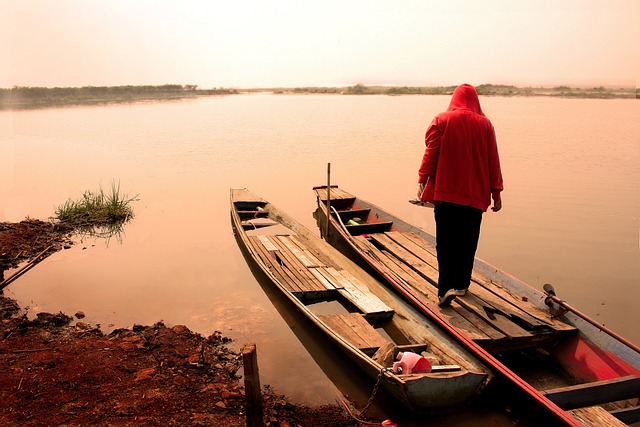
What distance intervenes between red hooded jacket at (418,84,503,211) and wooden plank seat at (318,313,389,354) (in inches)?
57.3

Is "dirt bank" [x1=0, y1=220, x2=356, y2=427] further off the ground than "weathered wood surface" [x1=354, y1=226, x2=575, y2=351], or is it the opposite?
"weathered wood surface" [x1=354, y1=226, x2=575, y2=351]

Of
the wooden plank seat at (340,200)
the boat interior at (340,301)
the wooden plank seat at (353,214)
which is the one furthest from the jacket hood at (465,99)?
the wooden plank seat at (340,200)

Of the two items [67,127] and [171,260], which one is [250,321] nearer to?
[171,260]

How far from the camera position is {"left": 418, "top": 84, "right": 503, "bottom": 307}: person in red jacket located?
14.5 ft

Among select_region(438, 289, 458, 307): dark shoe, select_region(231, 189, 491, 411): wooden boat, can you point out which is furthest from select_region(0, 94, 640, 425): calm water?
select_region(438, 289, 458, 307): dark shoe

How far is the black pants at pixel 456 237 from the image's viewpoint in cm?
458

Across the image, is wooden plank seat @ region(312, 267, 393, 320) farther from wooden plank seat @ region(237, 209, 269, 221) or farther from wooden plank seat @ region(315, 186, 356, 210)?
wooden plank seat @ region(237, 209, 269, 221)

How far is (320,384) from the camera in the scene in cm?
467

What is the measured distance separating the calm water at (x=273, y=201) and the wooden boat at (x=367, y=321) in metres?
0.45

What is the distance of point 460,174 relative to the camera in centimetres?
446

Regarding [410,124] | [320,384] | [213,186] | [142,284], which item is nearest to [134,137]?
[213,186]

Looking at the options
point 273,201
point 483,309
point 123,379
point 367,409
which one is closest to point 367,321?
point 367,409

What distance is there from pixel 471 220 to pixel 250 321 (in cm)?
298

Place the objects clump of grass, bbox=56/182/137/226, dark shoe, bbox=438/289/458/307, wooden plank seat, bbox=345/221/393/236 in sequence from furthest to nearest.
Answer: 1. clump of grass, bbox=56/182/137/226
2. wooden plank seat, bbox=345/221/393/236
3. dark shoe, bbox=438/289/458/307
